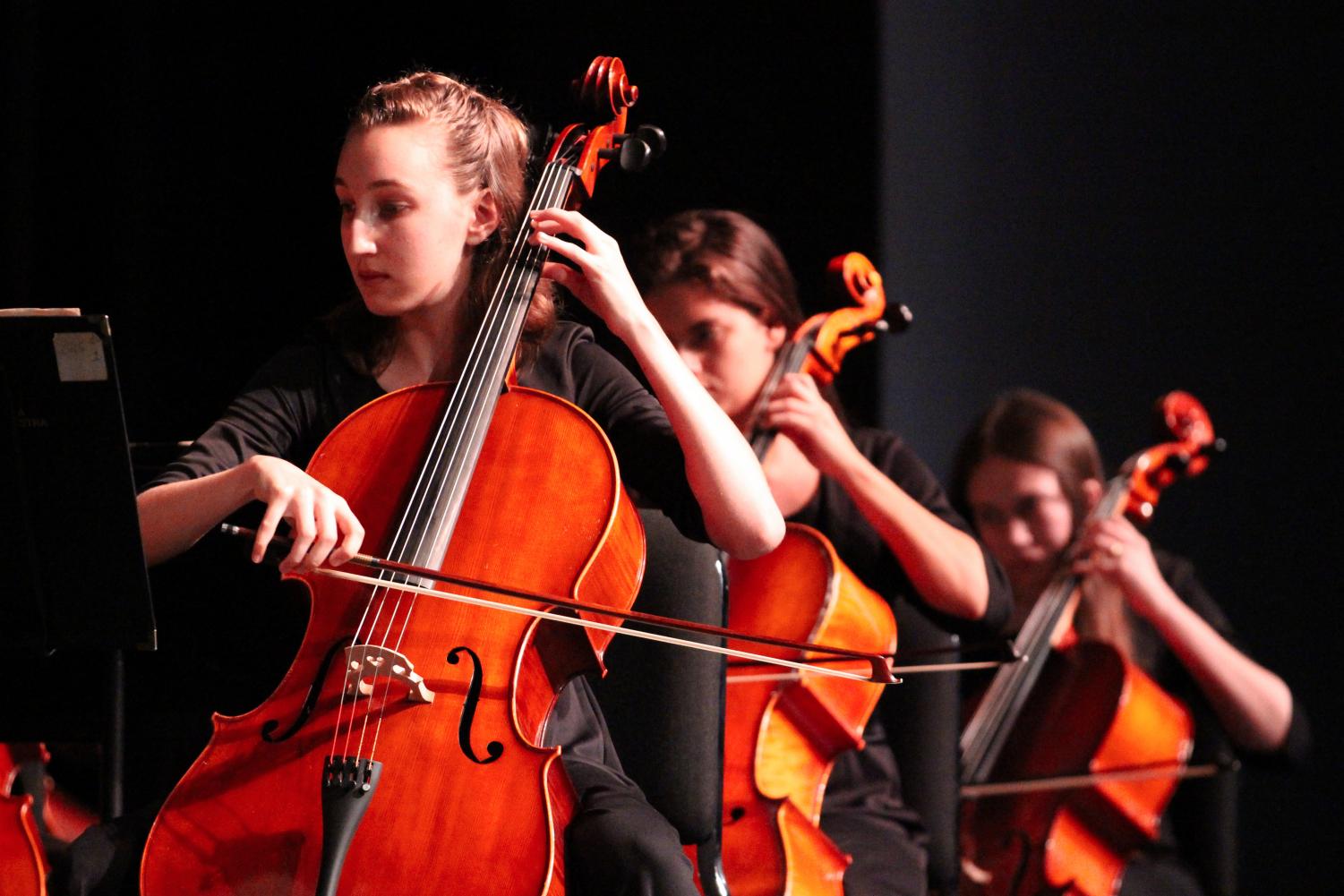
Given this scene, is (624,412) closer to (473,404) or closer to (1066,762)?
(473,404)

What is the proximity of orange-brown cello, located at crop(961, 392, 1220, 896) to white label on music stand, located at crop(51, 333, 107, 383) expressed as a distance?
1.47m

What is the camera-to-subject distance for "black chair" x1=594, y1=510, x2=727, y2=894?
4.30 feet

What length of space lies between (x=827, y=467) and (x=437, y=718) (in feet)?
2.88

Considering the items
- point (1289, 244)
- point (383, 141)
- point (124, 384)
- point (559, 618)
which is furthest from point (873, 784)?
point (1289, 244)

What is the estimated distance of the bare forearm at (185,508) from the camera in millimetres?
1146

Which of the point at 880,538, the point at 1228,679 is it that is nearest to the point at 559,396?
the point at 880,538

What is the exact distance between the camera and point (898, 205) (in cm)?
275

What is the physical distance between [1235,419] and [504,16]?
6.36 feet

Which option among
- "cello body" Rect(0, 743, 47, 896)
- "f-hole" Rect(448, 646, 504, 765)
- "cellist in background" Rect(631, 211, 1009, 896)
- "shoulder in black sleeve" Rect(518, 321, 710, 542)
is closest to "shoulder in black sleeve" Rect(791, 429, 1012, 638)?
"cellist in background" Rect(631, 211, 1009, 896)

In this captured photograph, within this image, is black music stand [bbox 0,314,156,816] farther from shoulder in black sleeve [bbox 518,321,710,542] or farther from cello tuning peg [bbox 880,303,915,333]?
cello tuning peg [bbox 880,303,915,333]

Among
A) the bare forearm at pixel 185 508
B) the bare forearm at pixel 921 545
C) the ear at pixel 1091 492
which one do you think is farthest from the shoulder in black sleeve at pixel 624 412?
the ear at pixel 1091 492

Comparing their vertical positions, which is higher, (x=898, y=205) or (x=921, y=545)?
(x=898, y=205)

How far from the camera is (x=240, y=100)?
198 cm

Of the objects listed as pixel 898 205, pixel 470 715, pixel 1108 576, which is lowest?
pixel 1108 576
